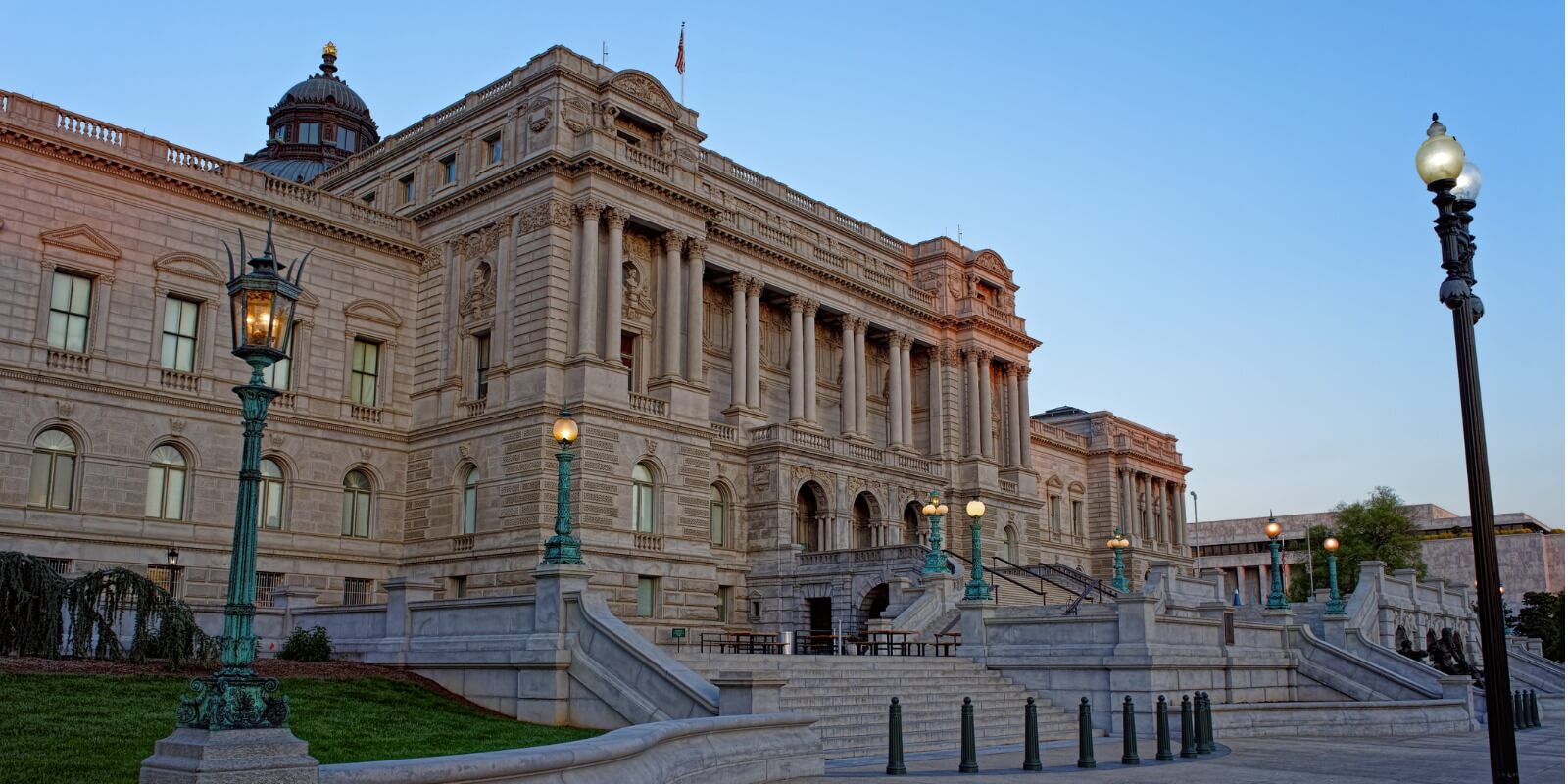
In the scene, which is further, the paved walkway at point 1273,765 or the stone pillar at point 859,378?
the stone pillar at point 859,378

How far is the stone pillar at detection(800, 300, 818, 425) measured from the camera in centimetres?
5612

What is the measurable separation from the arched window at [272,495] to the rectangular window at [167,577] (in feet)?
10.5

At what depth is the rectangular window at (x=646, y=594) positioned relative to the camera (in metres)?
42.9

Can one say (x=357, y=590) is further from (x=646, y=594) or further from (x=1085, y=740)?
(x=1085, y=740)

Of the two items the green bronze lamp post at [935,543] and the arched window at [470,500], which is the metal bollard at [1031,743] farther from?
the arched window at [470,500]

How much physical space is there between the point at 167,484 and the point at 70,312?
563 centimetres

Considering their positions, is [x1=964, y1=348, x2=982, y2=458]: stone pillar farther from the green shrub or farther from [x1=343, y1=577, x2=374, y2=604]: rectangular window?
the green shrub

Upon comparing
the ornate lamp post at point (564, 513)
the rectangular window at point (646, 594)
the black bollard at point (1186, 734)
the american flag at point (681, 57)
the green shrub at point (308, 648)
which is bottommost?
the black bollard at point (1186, 734)

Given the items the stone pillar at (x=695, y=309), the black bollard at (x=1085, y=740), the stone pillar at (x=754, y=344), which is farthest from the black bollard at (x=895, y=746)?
the stone pillar at (x=754, y=344)

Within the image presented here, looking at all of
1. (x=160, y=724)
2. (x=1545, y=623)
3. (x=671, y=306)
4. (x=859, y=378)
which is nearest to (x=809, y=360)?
(x=859, y=378)

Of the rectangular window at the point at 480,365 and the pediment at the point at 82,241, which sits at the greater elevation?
the pediment at the point at 82,241

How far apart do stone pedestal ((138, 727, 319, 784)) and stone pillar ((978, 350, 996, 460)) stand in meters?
52.8

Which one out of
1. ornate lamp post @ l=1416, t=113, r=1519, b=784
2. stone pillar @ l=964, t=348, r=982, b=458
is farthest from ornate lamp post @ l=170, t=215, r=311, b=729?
stone pillar @ l=964, t=348, r=982, b=458

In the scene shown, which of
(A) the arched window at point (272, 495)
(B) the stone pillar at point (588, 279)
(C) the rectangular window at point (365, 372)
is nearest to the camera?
(A) the arched window at point (272, 495)
